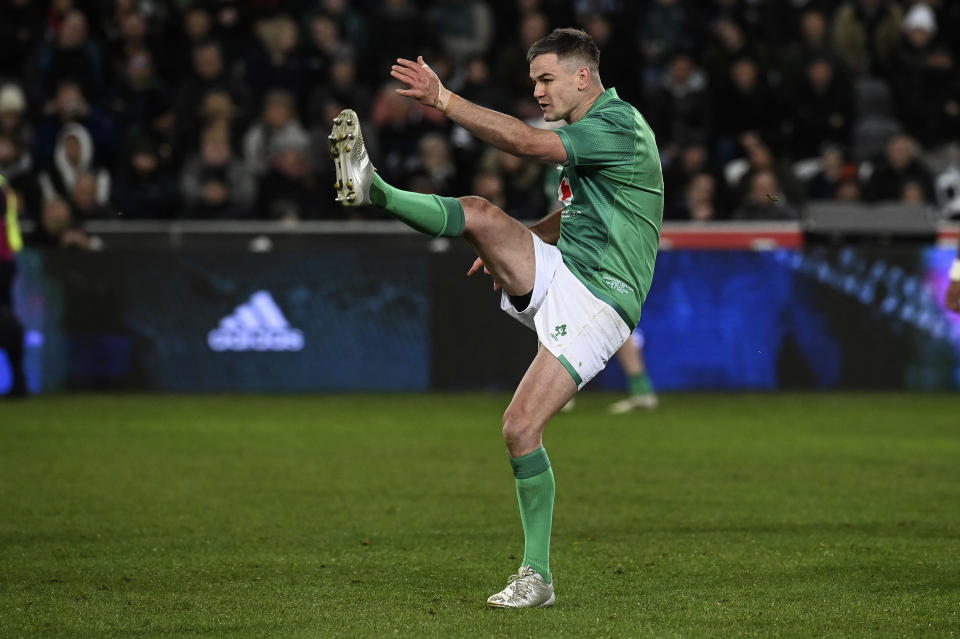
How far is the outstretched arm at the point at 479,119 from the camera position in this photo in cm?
568

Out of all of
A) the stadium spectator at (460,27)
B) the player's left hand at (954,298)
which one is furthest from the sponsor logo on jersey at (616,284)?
the stadium spectator at (460,27)

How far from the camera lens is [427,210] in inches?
230

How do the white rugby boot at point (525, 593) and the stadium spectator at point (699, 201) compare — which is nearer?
the white rugby boot at point (525, 593)

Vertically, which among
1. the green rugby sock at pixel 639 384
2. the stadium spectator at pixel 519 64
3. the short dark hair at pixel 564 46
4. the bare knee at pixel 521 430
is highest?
the stadium spectator at pixel 519 64

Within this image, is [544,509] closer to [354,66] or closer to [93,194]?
[93,194]

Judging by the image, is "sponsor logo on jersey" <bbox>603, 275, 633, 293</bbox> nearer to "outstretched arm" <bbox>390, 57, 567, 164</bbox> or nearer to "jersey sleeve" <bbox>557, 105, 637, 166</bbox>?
"jersey sleeve" <bbox>557, 105, 637, 166</bbox>

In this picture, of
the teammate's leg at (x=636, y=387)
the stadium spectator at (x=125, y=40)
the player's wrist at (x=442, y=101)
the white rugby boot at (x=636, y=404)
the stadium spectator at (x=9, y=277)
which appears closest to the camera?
the player's wrist at (x=442, y=101)

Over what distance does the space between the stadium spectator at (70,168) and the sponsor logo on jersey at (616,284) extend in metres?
11.2

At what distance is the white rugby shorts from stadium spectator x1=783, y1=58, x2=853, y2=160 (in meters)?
13.2

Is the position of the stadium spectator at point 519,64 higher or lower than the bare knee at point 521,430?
higher

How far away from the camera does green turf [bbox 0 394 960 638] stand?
5.86 meters

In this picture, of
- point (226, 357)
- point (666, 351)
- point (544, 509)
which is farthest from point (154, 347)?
point (544, 509)

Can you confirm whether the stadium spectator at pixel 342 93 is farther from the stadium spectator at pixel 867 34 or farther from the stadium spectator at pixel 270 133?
the stadium spectator at pixel 867 34

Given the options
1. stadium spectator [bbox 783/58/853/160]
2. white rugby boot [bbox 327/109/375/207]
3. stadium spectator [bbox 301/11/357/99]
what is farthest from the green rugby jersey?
stadium spectator [bbox 783/58/853/160]
